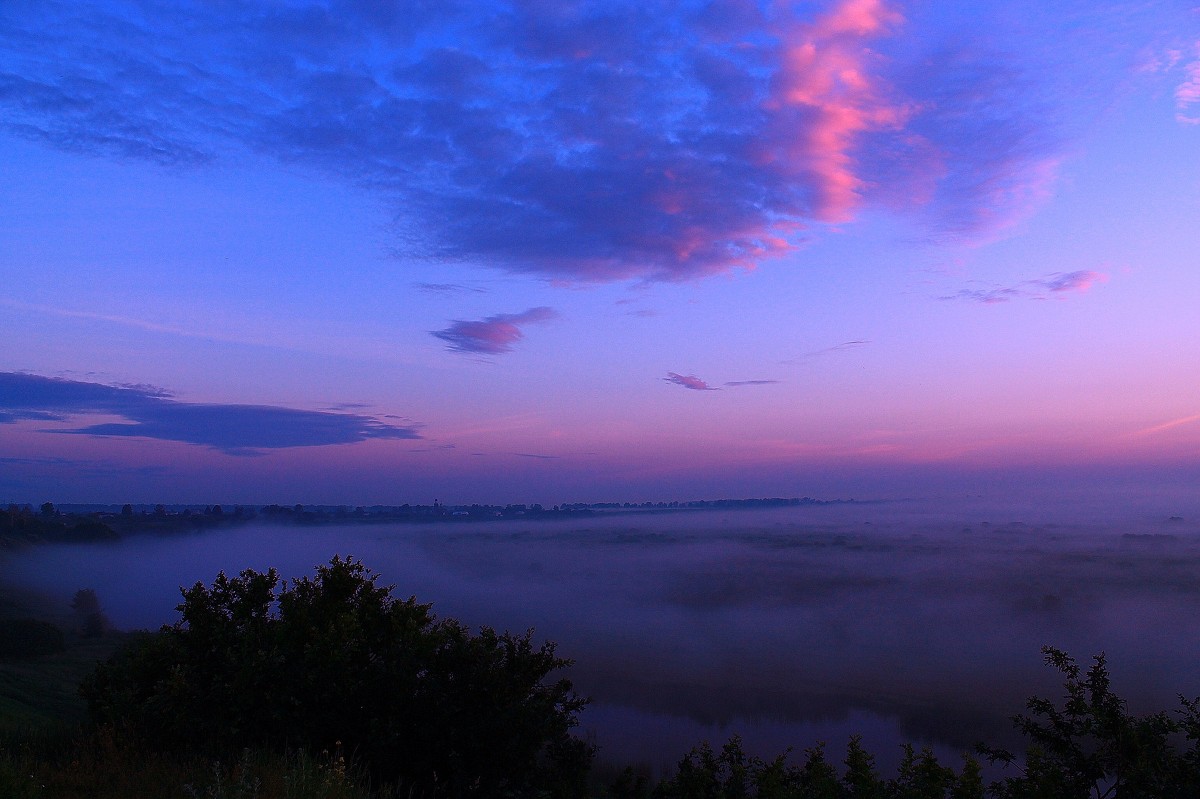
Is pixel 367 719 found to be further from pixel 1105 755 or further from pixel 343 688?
pixel 1105 755

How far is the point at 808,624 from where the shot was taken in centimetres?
12794

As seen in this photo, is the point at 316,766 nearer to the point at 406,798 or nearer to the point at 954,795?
the point at 406,798

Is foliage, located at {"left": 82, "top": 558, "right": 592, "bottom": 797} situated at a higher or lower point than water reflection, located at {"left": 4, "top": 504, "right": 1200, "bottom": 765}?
higher

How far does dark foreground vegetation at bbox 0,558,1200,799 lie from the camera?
42.9 feet

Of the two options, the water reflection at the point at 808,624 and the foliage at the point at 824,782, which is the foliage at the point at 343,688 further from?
the water reflection at the point at 808,624

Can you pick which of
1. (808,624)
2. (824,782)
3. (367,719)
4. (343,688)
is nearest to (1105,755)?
(824,782)

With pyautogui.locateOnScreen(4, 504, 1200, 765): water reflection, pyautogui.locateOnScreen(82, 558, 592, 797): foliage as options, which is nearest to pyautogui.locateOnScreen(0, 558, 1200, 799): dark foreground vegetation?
pyautogui.locateOnScreen(82, 558, 592, 797): foliage

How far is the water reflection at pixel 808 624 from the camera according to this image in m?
75.6

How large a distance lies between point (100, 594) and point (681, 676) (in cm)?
10312

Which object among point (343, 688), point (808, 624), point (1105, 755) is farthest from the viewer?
Answer: point (808, 624)

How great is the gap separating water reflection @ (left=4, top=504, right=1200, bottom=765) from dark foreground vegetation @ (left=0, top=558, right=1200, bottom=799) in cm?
4846

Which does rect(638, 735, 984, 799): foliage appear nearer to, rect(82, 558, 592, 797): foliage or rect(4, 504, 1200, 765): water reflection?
rect(82, 558, 592, 797): foliage

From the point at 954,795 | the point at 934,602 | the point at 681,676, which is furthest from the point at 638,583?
the point at 954,795

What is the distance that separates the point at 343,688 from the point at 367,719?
0.87 m
